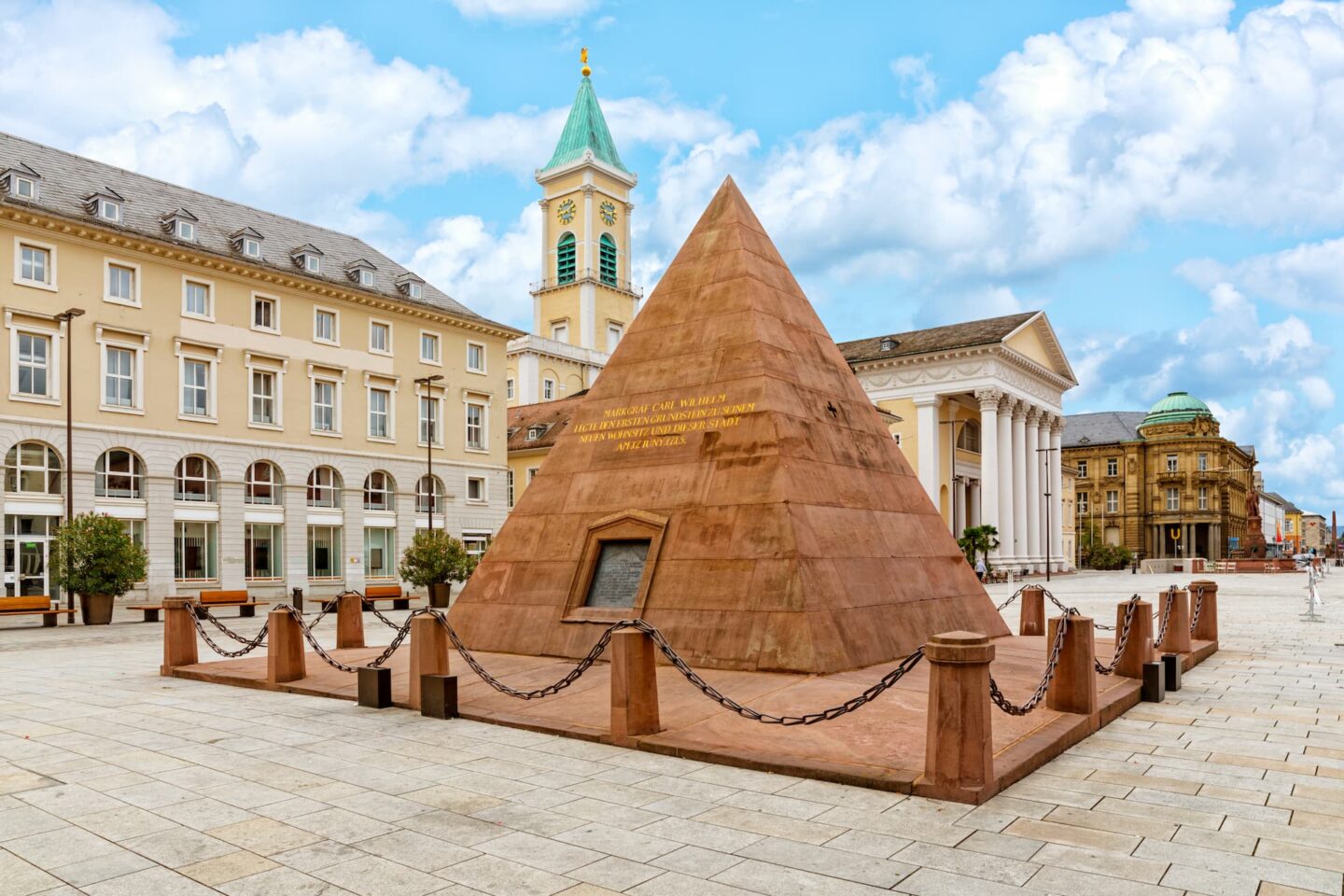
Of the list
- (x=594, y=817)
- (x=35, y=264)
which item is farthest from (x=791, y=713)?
(x=35, y=264)

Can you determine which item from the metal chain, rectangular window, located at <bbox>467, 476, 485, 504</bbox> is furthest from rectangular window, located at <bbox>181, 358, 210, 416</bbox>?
the metal chain

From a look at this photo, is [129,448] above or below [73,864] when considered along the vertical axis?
above

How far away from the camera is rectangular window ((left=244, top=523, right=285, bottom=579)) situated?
34.9 m

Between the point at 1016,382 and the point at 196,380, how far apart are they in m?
45.1

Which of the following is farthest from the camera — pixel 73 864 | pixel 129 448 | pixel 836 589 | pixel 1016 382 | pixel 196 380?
pixel 1016 382

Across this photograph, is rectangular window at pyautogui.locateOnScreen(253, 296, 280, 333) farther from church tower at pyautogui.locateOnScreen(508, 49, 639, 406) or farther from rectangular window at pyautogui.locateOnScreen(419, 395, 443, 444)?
church tower at pyautogui.locateOnScreen(508, 49, 639, 406)

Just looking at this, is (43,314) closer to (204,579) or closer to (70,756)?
(204,579)

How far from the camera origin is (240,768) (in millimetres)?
6930

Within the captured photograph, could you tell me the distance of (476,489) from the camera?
145 feet

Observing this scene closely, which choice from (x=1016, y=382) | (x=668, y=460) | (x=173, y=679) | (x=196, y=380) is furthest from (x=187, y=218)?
(x=1016, y=382)

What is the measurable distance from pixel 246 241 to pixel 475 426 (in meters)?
12.3

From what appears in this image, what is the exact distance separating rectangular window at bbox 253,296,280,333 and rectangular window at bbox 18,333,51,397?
731 cm

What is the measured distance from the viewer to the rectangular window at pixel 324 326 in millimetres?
37906

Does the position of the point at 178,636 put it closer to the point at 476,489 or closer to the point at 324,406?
the point at 324,406
